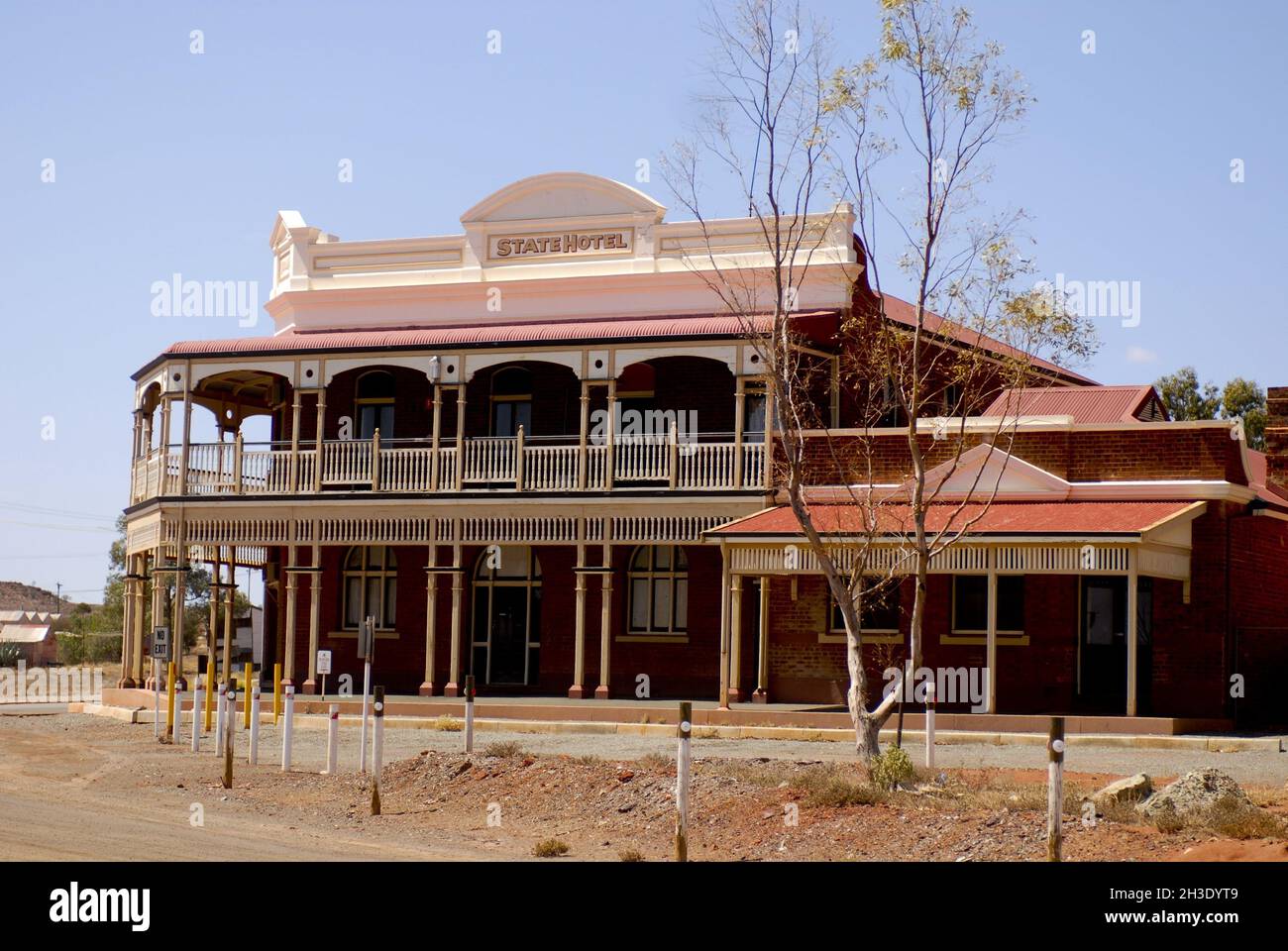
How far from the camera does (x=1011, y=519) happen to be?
24.9 metres

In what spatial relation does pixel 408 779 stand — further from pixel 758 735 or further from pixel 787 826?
pixel 758 735

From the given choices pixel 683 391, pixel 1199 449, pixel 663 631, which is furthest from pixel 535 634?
pixel 1199 449

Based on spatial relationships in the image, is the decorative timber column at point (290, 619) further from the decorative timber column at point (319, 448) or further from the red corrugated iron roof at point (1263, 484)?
the red corrugated iron roof at point (1263, 484)

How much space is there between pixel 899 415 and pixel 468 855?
65.0ft

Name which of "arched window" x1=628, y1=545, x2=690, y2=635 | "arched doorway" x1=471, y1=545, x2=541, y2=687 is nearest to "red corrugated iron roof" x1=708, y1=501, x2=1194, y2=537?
"arched window" x1=628, y1=545, x2=690, y2=635

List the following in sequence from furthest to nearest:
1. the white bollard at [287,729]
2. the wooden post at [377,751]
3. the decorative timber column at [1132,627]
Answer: the decorative timber column at [1132,627]
the white bollard at [287,729]
the wooden post at [377,751]

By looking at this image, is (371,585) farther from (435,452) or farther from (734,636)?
(734,636)

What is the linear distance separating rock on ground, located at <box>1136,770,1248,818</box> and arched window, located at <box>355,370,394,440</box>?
70.7 feet

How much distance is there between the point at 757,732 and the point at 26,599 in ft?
241

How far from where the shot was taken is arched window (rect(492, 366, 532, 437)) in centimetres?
3244

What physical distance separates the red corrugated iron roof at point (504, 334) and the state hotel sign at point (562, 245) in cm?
129

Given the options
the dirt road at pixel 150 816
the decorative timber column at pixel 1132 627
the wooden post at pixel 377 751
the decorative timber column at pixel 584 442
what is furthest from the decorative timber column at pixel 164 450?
the decorative timber column at pixel 1132 627

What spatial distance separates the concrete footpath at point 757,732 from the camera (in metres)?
22.0
